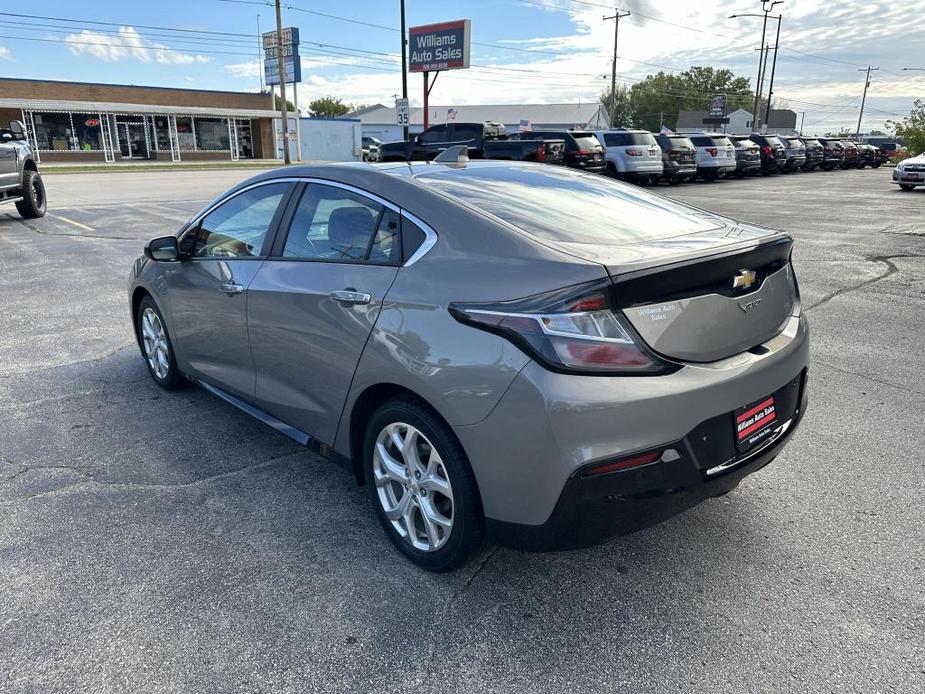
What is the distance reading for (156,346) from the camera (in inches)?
185

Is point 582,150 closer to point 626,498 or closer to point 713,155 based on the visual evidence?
point 713,155

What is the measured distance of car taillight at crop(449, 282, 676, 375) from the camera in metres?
2.18

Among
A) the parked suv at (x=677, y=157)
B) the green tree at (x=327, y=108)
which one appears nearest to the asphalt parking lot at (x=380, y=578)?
the parked suv at (x=677, y=157)

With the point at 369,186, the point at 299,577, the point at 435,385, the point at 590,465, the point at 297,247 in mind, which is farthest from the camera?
the point at 297,247

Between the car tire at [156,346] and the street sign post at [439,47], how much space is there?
112ft

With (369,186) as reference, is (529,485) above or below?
below

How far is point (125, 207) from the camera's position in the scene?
16.5m

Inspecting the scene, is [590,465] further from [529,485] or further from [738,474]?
[738,474]

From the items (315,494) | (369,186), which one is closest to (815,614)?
(315,494)

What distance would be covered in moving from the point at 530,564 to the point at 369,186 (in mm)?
1735

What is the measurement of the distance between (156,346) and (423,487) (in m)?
2.86

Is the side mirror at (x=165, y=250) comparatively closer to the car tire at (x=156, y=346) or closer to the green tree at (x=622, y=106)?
the car tire at (x=156, y=346)

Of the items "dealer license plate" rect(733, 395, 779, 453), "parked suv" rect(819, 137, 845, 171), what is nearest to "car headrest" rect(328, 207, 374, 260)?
"dealer license plate" rect(733, 395, 779, 453)

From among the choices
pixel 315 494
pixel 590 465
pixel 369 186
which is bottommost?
pixel 315 494
